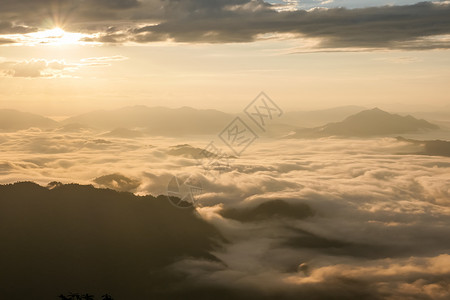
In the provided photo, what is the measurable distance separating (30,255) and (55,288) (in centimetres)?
2274

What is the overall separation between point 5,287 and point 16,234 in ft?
94.7

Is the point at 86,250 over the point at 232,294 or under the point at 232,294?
over

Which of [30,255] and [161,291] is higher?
[30,255]

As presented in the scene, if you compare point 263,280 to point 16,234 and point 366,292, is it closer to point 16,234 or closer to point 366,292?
point 366,292

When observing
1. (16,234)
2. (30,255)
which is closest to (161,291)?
(30,255)

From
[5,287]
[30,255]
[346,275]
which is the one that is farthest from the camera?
[346,275]

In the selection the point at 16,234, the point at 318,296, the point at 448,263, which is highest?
the point at 16,234

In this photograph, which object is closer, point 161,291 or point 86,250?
point 161,291

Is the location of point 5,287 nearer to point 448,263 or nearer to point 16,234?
point 16,234

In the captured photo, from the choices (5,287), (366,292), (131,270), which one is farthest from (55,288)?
(366,292)

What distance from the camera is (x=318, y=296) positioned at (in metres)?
166

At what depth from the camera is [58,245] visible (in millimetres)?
185125

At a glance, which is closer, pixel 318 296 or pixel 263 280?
Answer: pixel 318 296

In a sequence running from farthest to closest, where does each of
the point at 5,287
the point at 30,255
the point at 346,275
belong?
1. the point at 346,275
2. the point at 30,255
3. the point at 5,287
